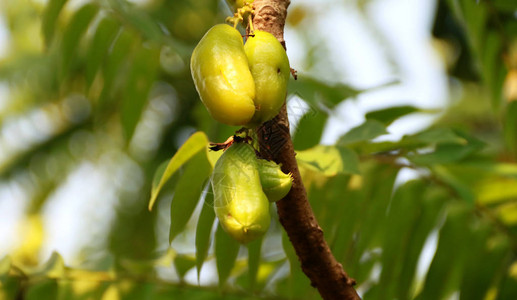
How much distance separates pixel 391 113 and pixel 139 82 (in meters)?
1.02

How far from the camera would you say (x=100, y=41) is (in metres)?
2.30

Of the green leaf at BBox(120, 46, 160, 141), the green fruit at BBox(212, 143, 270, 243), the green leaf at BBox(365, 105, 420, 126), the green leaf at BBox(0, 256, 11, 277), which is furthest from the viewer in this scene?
the green leaf at BBox(120, 46, 160, 141)

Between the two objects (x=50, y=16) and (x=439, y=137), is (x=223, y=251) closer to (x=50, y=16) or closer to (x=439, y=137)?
(x=439, y=137)

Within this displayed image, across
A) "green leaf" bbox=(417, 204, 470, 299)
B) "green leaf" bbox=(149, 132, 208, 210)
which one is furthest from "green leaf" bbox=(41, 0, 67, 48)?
"green leaf" bbox=(417, 204, 470, 299)

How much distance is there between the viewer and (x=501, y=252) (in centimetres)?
196

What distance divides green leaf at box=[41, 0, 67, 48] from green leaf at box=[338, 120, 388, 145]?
120cm

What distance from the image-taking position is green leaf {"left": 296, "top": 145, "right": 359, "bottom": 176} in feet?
4.61

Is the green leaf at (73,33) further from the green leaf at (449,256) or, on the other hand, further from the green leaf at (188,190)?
the green leaf at (449,256)

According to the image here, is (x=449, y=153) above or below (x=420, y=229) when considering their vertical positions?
above

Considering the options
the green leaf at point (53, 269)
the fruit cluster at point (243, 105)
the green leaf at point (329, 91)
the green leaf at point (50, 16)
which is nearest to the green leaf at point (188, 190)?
the fruit cluster at point (243, 105)

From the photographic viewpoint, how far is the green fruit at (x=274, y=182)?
1.03 m

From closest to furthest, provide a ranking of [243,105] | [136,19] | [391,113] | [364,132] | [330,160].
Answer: [243,105], [330,160], [364,132], [391,113], [136,19]

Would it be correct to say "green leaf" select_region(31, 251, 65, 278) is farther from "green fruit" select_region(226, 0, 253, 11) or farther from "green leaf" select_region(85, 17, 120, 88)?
"green fruit" select_region(226, 0, 253, 11)

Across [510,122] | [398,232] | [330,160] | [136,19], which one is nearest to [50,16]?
[136,19]
